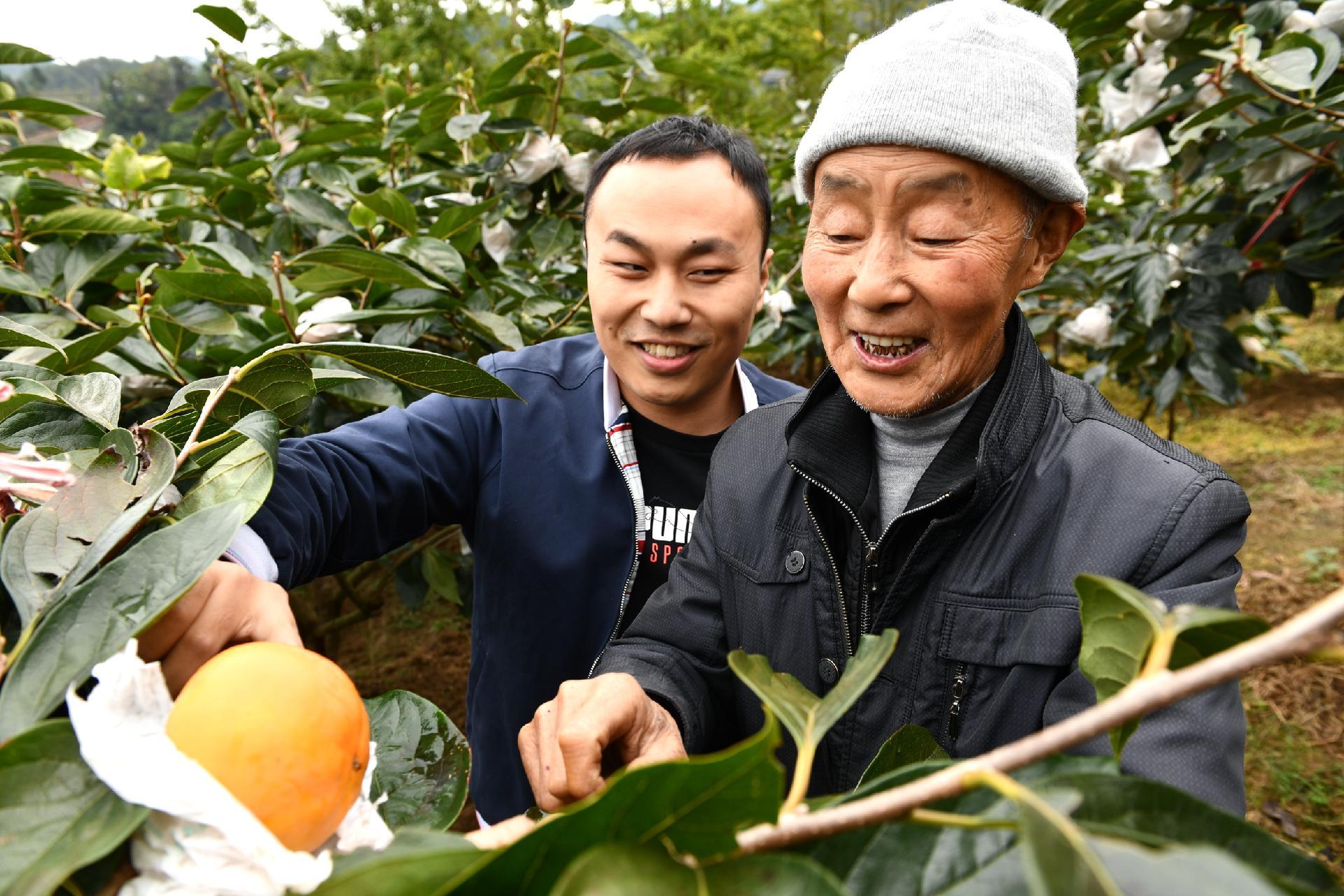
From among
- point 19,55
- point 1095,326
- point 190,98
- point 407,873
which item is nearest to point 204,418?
point 407,873

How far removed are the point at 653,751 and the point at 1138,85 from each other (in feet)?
6.89

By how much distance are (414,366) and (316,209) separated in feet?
3.81

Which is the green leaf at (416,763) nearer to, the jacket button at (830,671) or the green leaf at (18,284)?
the jacket button at (830,671)

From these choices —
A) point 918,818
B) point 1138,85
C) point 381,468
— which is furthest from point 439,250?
point 1138,85

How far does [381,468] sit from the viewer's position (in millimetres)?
1396

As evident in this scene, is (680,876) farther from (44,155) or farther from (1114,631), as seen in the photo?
(44,155)

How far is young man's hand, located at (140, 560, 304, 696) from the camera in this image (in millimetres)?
590

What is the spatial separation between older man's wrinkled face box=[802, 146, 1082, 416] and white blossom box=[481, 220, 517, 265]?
1.14m

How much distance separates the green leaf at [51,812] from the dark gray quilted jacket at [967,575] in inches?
28.6

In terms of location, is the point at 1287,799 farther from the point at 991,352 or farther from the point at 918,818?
the point at 918,818

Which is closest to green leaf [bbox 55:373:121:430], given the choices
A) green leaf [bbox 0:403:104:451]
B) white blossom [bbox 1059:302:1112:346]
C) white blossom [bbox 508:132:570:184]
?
green leaf [bbox 0:403:104:451]

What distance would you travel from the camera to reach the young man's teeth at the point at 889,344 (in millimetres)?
1133

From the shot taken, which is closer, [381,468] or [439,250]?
[381,468]

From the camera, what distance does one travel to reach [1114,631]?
0.47m
